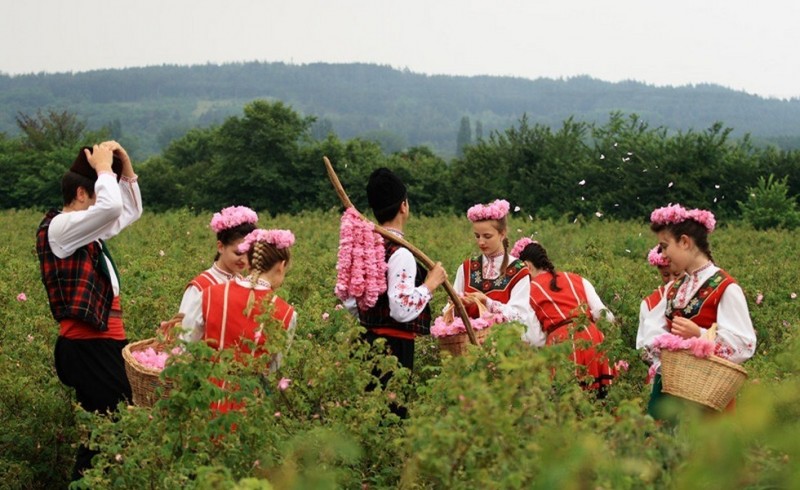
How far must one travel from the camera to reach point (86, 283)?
5.18 metres

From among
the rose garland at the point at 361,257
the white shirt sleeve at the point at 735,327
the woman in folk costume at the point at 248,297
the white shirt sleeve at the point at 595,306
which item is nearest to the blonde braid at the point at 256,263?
the woman in folk costume at the point at 248,297

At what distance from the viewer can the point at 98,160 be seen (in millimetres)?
5164

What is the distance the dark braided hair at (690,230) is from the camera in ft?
17.0

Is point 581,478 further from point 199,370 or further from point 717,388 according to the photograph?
point 717,388

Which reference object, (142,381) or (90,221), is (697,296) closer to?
(142,381)

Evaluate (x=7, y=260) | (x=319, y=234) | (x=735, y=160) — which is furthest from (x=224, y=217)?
(x=735, y=160)

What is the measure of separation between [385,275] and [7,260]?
7872 mm

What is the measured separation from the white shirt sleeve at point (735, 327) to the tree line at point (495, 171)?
58.1ft

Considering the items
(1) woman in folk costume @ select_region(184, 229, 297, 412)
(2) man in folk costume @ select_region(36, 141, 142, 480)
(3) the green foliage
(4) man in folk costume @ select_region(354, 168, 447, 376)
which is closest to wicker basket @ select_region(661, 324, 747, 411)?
(4) man in folk costume @ select_region(354, 168, 447, 376)

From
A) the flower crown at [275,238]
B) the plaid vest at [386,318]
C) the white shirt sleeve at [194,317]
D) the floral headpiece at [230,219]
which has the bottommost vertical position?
the plaid vest at [386,318]

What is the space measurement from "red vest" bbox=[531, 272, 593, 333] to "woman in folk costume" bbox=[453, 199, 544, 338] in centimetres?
8

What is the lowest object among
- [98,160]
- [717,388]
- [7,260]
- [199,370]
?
[7,260]

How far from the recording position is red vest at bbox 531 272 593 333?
6.58 m

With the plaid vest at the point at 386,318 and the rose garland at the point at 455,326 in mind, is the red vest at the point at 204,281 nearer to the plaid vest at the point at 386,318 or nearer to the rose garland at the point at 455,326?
the plaid vest at the point at 386,318
